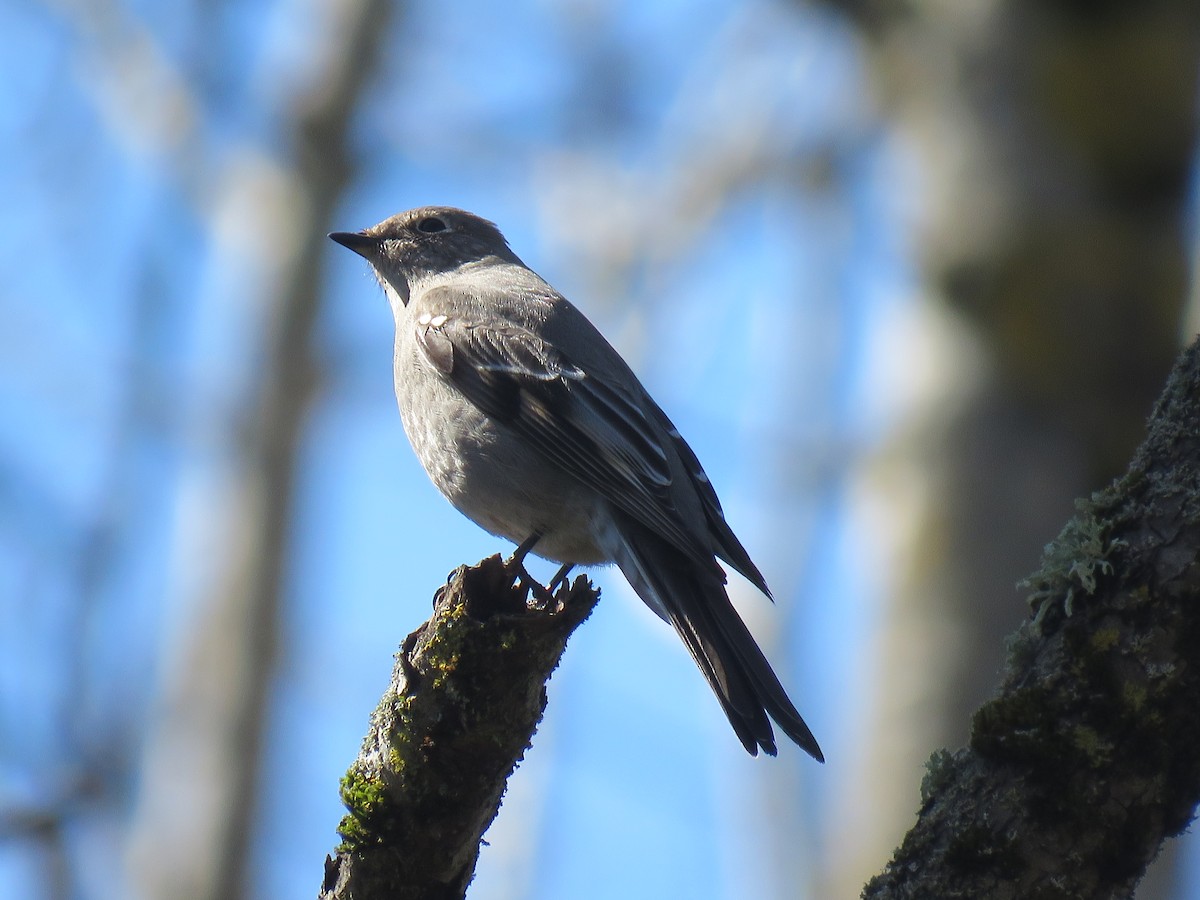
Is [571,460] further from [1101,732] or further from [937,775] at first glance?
[1101,732]

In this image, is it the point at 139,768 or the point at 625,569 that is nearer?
the point at 625,569

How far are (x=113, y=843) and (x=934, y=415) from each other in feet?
16.6

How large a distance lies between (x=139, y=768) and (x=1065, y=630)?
641cm

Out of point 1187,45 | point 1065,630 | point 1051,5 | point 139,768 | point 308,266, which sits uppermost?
point 308,266

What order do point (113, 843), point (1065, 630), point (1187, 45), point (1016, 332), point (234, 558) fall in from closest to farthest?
point (1065, 630)
point (1016, 332)
point (1187, 45)
point (113, 843)
point (234, 558)

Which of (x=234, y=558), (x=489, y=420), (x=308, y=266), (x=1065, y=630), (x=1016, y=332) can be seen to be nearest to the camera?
(x=1065, y=630)

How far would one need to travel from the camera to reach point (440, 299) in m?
5.39

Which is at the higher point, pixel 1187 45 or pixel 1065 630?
pixel 1187 45

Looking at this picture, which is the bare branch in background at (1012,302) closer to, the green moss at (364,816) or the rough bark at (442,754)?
the rough bark at (442,754)

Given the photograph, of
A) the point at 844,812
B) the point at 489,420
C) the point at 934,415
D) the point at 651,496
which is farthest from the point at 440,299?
the point at 844,812

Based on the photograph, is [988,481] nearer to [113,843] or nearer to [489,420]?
[489,420]

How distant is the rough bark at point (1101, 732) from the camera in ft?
7.23

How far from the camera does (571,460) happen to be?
14.6ft

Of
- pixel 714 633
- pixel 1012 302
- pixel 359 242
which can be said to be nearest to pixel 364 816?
pixel 714 633
